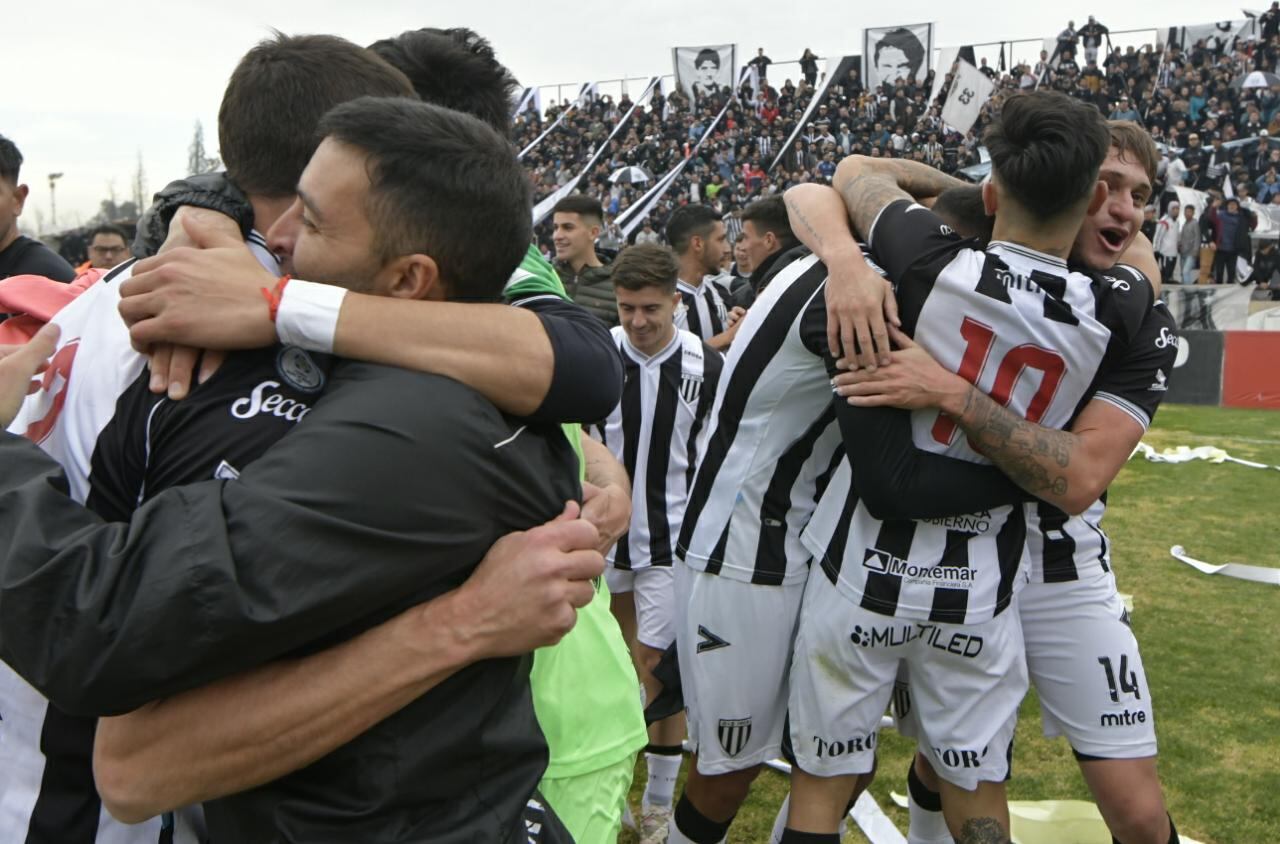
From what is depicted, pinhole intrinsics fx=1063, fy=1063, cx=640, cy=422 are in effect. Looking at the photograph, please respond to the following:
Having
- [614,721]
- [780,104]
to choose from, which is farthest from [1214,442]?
[780,104]

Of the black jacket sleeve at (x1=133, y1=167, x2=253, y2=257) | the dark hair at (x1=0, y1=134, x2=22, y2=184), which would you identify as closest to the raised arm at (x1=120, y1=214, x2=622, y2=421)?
the black jacket sleeve at (x1=133, y1=167, x2=253, y2=257)

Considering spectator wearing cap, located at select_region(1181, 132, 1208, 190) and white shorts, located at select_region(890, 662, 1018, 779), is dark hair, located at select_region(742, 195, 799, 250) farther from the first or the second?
spectator wearing cap, located at select_region(1181, 132, 1208, 190)

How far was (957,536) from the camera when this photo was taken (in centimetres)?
295

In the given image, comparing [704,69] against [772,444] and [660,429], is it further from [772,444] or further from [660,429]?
[772,444]

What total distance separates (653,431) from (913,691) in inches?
103

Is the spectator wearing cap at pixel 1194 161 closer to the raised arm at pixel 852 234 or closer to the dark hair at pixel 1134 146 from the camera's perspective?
the dark hair at pixel 1134 146

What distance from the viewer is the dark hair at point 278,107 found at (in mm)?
1596

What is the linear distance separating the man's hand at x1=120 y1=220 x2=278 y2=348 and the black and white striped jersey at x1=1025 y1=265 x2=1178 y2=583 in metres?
2.34

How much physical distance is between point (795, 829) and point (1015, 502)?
1.11m

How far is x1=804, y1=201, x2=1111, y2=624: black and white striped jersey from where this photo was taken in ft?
9.11

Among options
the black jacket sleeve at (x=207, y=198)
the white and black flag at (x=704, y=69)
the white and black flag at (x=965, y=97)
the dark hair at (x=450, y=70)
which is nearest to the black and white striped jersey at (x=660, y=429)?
the dark hair at (x=450, y=70)

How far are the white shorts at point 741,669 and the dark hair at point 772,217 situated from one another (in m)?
3.24

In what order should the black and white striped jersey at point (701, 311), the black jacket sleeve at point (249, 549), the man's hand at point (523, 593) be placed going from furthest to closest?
the black and white striped jersey at point (701, 311), the man's hand at point (523, 593), the black jacket sleeve at point (249, 549)

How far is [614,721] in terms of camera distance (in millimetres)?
1907
